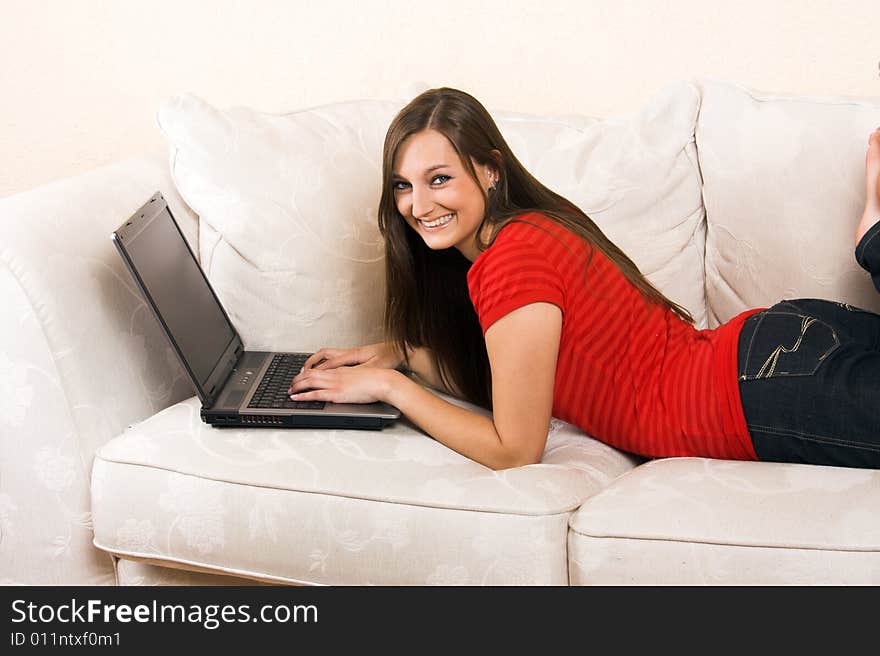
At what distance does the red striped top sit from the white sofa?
0.06 m

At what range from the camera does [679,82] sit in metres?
1.96

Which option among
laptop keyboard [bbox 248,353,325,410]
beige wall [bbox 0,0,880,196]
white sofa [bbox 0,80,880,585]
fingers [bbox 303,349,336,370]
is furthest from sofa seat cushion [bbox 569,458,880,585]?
beige wall [bbox 0,0,880,196]

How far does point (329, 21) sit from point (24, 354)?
48.0 inches

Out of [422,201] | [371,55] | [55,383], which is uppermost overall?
[371,55]

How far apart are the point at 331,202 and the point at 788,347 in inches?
33.9

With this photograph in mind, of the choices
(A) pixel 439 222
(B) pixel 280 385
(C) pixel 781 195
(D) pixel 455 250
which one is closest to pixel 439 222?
(A) pixel 439 222

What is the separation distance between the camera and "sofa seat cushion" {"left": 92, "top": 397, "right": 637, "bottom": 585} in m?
1.36

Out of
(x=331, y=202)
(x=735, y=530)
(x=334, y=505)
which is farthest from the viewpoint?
(x=331, y=202)

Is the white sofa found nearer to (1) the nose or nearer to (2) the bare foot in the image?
(2) the bare foot

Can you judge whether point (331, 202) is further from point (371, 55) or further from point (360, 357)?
point (371, 55)

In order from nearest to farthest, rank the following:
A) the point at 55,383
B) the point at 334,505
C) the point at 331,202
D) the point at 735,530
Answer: the point at 735,530
the point at 334,505
the point at 55,383
the point at 331,202

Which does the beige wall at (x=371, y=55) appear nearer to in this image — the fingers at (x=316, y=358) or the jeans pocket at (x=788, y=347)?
the fingers at (x=316, y=358)

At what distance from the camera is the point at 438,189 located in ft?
5.14
